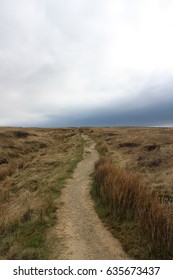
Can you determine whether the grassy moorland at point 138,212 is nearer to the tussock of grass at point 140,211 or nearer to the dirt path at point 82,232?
the tussock of grass at point 140,211

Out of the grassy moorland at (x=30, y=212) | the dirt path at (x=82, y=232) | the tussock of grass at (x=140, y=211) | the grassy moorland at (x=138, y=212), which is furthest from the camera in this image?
the grassy moorland at (x=30, y=212)

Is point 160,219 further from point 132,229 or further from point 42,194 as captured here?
point 42,194

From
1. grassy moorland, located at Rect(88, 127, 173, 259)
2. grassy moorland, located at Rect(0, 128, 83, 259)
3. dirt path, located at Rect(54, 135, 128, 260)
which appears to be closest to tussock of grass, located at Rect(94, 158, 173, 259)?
grassy moorland, located at Rect(88, 127, 173, 259)

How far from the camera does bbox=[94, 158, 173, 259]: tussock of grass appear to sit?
7.44m

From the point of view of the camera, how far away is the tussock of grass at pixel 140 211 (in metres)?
7.44

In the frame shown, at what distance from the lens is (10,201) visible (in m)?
14.3

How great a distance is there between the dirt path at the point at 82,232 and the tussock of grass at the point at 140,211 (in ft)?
2.04

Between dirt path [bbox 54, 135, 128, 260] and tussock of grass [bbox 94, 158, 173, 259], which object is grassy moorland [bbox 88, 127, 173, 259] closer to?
tussock of grass [bbox 94, 158, 173, 259]

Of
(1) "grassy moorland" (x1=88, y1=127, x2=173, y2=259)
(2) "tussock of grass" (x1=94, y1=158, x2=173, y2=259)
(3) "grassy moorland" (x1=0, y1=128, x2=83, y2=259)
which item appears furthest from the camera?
(3) "grassy moorland" (x1=0, y1=128, x2=83, y2=259)

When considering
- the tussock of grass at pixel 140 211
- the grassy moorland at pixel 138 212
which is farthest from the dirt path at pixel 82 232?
the tussock of grass at pixel 140 211

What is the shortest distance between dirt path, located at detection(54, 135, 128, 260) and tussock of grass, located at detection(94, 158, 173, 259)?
2.04 ft

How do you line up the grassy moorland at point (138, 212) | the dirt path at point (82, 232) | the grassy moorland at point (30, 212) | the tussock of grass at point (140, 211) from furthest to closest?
the grassy moorland at point (30, 212) → the dirt path at point (82, 232) → the grassy moorland at point (138, 212) → the tussock of grass at point (140, 211)

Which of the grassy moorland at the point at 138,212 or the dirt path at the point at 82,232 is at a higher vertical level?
the grassy moorland at the point at 138,212

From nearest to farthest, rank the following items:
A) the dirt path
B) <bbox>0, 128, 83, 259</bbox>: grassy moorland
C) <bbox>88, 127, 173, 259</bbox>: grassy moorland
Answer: <bbox>88, 127, 173, 259</bbox>: grassy moorland, the dirt path, <bbox>0, 128, 83, 259</bbox>: grassy moorland
